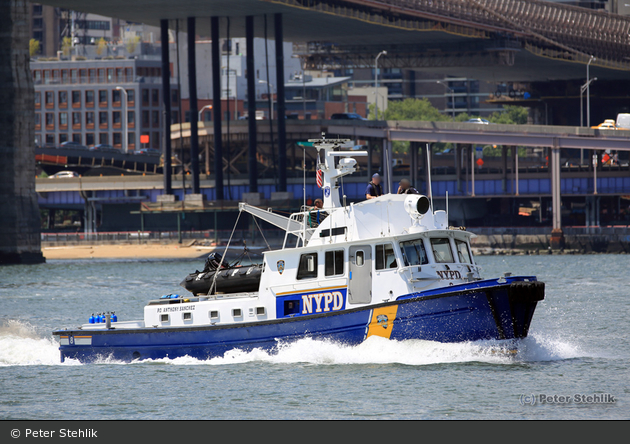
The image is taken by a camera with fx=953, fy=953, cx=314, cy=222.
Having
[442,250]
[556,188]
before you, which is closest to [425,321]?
[442,250]

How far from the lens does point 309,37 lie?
123 metres

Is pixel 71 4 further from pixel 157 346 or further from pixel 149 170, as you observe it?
pixel 157 346

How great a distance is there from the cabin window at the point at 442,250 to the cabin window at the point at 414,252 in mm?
351

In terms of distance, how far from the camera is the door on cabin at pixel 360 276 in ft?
93.1

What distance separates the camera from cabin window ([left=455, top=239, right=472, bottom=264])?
29.1 meters

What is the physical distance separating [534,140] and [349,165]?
77.6 m

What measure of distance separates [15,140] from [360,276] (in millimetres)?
64167

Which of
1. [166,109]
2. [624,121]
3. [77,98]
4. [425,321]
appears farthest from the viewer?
[77,98]

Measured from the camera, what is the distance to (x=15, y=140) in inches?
3364

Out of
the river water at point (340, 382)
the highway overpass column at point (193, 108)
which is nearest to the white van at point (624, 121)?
the highway overpass column at point (193, 108)

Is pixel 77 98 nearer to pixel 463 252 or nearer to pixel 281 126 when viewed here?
pixel 281 126

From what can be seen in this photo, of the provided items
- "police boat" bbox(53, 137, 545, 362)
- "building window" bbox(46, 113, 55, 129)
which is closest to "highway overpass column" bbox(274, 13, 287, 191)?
"building window" bbox(46, 113, 55, 129)

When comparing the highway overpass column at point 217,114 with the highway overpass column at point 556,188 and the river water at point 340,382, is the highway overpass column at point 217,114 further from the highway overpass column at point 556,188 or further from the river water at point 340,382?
the river water at point 340,382
